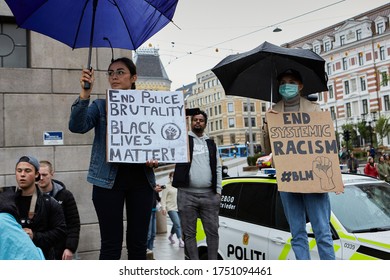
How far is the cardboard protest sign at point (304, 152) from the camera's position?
11.8 feet

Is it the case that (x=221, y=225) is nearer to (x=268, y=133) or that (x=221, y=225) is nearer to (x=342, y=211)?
(x=342, y=211)

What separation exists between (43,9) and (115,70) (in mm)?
764

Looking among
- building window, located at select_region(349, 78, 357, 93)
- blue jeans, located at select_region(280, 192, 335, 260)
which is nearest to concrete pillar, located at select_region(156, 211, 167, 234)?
blue jeans, located at select_region(280, 192, 335, 260)

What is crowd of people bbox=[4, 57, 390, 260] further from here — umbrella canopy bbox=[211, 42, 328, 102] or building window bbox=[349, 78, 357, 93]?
building window bbox=[349, 78, 357, 93]

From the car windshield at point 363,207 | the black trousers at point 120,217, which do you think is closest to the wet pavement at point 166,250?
the car windshield at point 363,207

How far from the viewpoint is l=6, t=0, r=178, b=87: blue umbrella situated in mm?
3502

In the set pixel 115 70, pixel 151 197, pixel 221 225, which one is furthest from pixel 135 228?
pixel 221 225

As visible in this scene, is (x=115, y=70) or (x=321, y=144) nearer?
(x=115, y=70)

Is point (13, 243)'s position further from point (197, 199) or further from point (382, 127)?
point (382, 127)

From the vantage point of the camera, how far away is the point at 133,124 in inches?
134

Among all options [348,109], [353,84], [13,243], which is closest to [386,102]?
[348,109]

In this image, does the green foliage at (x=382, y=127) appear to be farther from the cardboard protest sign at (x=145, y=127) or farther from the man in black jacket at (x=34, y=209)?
the man in black jacket at (x=34, y=209)

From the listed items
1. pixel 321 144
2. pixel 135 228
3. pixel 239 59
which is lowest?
pixel 135 228

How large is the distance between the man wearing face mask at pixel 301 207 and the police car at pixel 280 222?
401 mm
